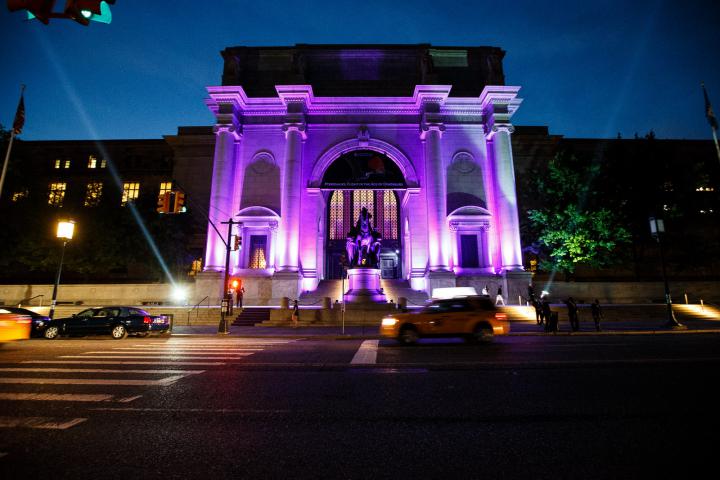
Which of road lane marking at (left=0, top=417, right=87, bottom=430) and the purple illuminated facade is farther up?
the purple illuminated facade

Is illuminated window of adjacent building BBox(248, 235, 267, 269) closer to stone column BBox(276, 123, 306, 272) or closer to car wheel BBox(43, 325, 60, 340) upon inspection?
stone column BBox(276, 123, 306, 272)

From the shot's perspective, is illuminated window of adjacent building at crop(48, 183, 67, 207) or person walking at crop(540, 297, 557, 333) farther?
illuminated window of adjacent building at crop(48, 183, 67, 207)

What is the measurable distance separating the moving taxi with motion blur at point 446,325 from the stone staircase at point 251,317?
12.9 m

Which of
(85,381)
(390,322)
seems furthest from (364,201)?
(85,381)

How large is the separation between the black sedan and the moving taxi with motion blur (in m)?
11.3

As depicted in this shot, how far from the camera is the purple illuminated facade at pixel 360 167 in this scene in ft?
100

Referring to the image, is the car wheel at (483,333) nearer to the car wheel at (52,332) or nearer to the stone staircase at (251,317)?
the stone staircase at (251,317)

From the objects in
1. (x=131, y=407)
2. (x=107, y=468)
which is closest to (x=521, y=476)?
(x=107, y=468)

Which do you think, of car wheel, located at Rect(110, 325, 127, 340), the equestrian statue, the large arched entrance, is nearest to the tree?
the large arched entrance

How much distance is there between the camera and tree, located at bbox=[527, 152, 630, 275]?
28891mm

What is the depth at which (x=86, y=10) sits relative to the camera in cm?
534

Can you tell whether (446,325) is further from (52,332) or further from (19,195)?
(19,195)

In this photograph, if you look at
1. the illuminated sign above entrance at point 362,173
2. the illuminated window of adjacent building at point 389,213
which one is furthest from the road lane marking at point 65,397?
the illuminated window of adjacent building at point 389,213

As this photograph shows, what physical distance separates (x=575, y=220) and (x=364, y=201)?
20.3 meters
